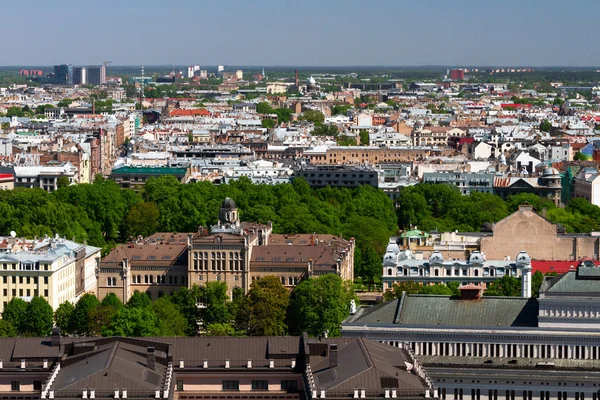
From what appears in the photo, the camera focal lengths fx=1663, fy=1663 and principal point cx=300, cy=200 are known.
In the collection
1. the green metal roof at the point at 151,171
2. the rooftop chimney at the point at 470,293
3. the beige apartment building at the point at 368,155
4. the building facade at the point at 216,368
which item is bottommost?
the beige apartment building at the point at 368,155

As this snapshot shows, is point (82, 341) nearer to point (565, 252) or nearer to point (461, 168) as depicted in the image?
point (565, 252)

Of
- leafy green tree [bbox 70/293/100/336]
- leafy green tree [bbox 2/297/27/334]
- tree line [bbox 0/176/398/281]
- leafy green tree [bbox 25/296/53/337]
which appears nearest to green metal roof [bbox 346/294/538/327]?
leafy green tree [bbox 70/293/100/336]

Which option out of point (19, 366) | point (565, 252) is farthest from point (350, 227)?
point (19, 366)

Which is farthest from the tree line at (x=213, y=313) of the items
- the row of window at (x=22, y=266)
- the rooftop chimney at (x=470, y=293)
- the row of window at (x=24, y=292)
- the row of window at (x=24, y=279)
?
the rooftop chimney at (x=470, y=293)

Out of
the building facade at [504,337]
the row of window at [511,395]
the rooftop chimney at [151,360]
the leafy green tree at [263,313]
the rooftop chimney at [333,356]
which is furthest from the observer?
the leafy green tree at [263,313]

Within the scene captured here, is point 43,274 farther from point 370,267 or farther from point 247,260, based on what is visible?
point 370,267

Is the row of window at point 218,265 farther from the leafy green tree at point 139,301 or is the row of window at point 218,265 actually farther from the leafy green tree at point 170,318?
the leafy green tree at point 170,318

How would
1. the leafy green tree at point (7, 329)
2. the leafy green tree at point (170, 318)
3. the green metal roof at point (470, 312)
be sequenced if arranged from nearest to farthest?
the green metal roof at point (470, 312), the leafy green tree at point (170, 318), the leafy green tree at point (7, 329)
